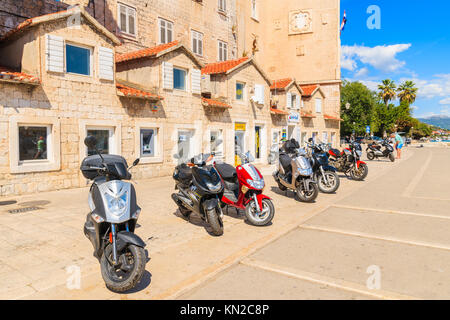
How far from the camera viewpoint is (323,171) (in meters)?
9.28

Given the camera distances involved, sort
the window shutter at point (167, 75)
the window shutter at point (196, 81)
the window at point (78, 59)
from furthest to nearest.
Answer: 1. the window shutter at point (196, 81)
2. the window shutter at point (167, 75)
3. the window at point (78, 59)

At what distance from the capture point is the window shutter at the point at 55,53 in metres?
9.16

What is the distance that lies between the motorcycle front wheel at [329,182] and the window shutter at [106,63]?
742 cm

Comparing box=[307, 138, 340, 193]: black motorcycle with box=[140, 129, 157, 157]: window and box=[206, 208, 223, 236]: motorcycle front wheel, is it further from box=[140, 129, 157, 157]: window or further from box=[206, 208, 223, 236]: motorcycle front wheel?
box=[140, 129, 157, 157]: window

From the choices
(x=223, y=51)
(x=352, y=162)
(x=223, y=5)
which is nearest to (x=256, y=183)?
(x=352, y=162)

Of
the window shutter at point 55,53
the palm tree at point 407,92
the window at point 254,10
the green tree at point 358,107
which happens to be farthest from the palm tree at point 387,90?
the window shutter at point 55,53

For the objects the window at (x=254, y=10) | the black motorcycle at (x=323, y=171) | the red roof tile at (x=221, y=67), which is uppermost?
the window at (x=254, y=10)

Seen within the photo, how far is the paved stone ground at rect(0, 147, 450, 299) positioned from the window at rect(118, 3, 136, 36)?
10256 millimetres

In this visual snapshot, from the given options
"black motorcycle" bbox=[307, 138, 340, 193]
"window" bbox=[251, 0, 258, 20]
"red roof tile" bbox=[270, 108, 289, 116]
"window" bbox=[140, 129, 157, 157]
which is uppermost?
"window" bbox=[251, 0, 258, 20]

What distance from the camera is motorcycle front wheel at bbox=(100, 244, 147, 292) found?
3.21m

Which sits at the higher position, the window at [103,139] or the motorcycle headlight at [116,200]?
the window at [103,139]

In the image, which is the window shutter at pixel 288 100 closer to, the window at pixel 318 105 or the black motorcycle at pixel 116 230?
the window at pixel 318 105

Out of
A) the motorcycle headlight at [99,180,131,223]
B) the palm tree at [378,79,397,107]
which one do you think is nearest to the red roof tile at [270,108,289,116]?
the motorcycle headlight at [99,180,131,223]

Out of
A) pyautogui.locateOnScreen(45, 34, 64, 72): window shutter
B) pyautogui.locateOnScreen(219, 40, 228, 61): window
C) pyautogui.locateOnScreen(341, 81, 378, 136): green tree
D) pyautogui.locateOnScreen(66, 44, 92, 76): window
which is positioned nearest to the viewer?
pyautogui.locateOnScreen(45, 34, 64, 72): window shutter
